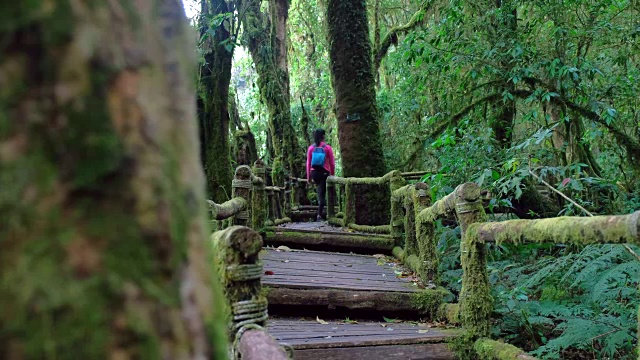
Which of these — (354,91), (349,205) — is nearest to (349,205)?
(349,205)

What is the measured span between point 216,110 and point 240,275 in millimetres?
5561

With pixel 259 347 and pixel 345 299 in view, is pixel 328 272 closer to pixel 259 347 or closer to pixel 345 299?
pixel 345 299

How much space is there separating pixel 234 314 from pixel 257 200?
188 inches

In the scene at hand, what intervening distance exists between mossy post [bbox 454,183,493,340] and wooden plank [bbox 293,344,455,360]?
29cm

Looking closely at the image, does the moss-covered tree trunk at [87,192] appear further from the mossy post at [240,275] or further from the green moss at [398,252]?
the green moss at [398,252]

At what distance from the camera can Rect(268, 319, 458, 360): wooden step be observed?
3.95m

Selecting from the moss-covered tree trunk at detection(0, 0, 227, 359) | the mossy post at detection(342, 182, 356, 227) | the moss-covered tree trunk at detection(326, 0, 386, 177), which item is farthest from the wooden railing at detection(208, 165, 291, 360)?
the moss-covered tree trunk at detection(326, 0, 386, 177)

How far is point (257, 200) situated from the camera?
6824 mm

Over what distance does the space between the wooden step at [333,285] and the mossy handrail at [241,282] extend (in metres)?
2.80

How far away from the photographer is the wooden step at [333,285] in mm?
4984

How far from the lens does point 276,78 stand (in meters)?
13.3

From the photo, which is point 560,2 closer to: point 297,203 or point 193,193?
point 193,193

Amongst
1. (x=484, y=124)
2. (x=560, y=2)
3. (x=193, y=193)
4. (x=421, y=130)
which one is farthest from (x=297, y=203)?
(x=193, y=193)

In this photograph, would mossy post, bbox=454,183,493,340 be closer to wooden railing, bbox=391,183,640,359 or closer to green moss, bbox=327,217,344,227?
wooden railing, bbox=391,183,640,359
